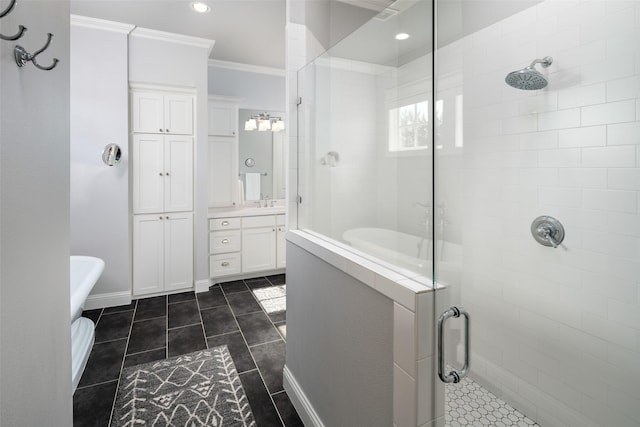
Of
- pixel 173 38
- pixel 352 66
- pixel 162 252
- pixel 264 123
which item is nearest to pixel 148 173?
pixel 162 252

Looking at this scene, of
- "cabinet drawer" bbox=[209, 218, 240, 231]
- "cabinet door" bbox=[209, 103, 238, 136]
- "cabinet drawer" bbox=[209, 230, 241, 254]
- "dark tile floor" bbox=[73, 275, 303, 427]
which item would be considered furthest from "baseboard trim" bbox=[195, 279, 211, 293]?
"cabinet door" bbox=[209, 103, 238, 136]

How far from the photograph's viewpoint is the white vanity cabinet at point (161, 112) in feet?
11.1

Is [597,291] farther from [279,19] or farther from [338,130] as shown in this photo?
[279,19]

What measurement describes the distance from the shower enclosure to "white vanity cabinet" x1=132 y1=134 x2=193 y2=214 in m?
2.08

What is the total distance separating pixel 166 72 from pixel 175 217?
1.50 metres

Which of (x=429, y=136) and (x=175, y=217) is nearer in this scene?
(x=429, y=136)

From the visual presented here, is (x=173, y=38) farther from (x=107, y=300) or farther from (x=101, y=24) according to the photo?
(x=107, y=300)

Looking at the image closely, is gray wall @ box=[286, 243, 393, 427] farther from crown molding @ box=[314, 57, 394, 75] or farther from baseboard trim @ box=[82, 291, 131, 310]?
baseboard trim @ box=[82, 291, 131, 310]

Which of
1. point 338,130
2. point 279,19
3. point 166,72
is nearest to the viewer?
point 338,130

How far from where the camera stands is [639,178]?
4.39 feet

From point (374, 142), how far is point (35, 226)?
118cm

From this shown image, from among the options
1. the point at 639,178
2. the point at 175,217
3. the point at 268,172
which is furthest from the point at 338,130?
the point at 268,172

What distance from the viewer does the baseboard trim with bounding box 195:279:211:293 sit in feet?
12.1

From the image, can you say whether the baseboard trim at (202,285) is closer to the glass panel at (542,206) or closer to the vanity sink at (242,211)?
the vanity sink at (242,211)
